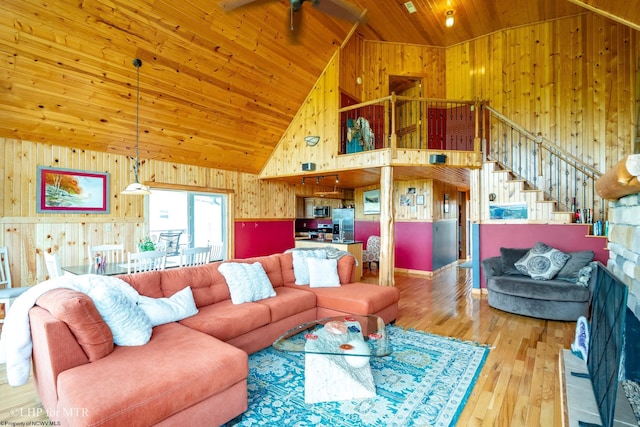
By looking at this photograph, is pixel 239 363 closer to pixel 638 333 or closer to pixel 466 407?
pixel 466 407

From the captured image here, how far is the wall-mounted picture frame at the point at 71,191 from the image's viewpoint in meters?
4.34

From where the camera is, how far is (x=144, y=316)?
7.90 ft

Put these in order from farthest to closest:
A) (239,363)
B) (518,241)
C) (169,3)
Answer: (518,241) < (169,3) < (239,363)

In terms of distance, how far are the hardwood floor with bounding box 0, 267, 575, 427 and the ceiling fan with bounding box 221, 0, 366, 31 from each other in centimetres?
331

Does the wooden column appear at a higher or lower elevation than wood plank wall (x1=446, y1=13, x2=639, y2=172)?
lower

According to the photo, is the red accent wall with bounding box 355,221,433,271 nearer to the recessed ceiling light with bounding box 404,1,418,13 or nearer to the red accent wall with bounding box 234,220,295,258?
the red accent wall with bounding box 234,220,295,258

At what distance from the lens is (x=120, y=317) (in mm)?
2213

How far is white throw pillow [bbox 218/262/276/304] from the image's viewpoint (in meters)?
3.24

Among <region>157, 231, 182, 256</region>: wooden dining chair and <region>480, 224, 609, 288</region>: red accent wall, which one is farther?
<region>157, 231, 182, 256</region>: wooden dining chair

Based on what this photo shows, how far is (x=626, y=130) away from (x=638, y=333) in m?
5.68

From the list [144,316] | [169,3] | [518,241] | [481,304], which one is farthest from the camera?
[518,241]

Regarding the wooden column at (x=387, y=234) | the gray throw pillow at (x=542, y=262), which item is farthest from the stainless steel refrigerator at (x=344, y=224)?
the gray throw pillow at (x=542, y=262)

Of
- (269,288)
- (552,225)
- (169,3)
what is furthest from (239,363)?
(552,225)

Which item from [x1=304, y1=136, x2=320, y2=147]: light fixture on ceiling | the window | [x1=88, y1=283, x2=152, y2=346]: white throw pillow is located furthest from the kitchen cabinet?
[x1=88, y1=283, x2=152, y2=346]: white throw pillow
